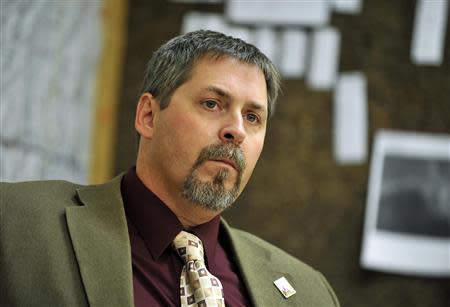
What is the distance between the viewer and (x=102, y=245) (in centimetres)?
126

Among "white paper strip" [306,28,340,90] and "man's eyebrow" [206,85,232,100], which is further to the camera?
"white paper strip" [306,28,340,90]

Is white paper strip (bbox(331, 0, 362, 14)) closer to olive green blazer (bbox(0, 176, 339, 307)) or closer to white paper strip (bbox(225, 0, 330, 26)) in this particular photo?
white paper strip (bbox(225, 0, 330, 26))

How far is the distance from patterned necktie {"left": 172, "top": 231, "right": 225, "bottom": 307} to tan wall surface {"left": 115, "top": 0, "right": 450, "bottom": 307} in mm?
998

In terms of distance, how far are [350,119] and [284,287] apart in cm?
98

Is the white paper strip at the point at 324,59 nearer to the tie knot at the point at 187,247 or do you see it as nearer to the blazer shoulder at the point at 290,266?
the blazer shoulder at the point at 290,266

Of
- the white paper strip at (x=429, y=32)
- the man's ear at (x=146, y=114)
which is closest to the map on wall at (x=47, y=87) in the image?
the man's ear at (x=146, y=114)

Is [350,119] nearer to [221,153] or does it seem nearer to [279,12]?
[279,12]

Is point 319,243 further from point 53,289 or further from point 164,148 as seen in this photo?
point 53,289

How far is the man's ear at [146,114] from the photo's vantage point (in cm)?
145

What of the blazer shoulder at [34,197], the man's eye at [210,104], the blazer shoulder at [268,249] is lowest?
the blazer shoulder at [268,249]

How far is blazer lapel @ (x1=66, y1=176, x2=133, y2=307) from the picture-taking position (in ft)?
3.91

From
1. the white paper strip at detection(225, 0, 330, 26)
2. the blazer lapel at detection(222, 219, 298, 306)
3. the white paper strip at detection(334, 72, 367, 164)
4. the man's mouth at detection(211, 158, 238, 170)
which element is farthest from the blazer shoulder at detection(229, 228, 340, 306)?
the white paper strip at detection(225, 0, 330, 26)

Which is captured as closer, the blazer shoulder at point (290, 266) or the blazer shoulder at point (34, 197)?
the blazer shoulder at point (34, 197)

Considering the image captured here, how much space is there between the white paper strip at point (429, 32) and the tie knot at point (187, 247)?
1.28 meters
